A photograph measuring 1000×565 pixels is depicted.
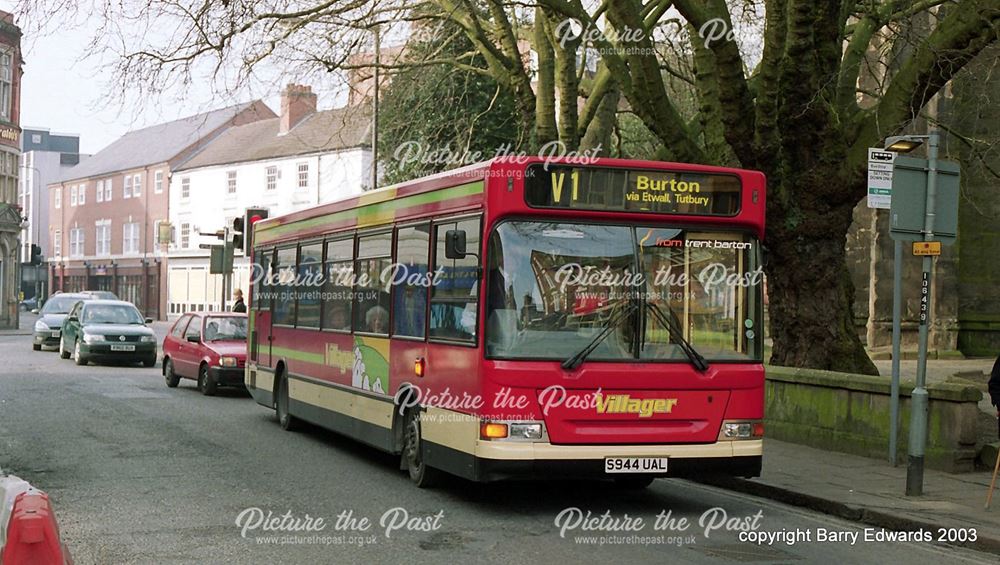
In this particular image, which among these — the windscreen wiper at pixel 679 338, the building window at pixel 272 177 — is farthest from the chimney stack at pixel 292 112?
the windscreen wiper at pixel 679 338

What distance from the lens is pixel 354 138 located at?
59.7m

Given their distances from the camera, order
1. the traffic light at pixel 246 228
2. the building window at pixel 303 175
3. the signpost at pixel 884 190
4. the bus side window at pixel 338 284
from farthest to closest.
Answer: the building window at pixel 303 175 < the traffic light at pixel 246 228 < the bus side window at pixel 338 284 < the signpost at pixel 884 190

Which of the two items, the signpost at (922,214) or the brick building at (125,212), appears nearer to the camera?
the signpost at (922,214)

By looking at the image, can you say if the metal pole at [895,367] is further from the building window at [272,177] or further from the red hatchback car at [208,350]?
the building window at [272,177]

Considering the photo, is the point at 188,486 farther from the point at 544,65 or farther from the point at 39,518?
the point at 544,65

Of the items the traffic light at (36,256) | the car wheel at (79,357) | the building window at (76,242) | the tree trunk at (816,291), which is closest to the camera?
the tree trunk at (816,291)

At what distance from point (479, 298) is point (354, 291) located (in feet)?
13.2

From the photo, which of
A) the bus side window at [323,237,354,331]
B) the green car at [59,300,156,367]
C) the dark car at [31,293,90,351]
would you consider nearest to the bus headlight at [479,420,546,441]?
the bus side window at [323,237,354,331]

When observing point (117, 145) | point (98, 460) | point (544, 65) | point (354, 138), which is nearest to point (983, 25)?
point (544, 65)

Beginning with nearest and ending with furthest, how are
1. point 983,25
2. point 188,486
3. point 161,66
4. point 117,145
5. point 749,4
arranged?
point 188,486
point 983,25
point 161,66
point 749,4
point 117,145

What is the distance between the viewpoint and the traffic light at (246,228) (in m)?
24.7

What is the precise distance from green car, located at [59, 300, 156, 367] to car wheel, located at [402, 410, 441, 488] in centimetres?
1955

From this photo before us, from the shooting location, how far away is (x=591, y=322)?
33.8ft

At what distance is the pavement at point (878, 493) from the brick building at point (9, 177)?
4903cm
